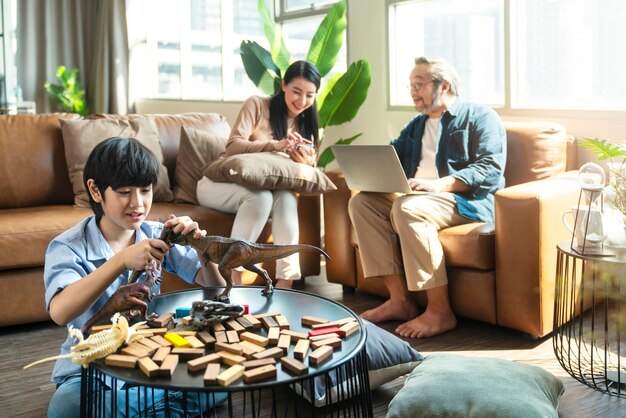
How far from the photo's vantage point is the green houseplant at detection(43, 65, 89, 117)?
281 inches

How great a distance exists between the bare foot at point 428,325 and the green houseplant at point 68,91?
525cm

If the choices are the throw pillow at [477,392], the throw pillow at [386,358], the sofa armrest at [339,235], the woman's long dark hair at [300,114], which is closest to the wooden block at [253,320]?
the throw pillow at [477,392]

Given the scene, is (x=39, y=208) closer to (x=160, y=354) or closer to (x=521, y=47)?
(x=160, y=354)

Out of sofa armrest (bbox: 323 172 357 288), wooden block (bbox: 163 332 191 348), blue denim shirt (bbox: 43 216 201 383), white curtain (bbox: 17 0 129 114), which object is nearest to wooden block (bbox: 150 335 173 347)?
wooden block (bbox: 163 332 191 348)

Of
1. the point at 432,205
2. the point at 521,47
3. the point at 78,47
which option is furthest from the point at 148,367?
the point at 78,47

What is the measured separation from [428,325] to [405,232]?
381 mm

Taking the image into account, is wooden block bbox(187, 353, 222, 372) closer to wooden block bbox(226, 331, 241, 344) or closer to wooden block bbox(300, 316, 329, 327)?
wooden block bbox(226, 331, 241, 344)

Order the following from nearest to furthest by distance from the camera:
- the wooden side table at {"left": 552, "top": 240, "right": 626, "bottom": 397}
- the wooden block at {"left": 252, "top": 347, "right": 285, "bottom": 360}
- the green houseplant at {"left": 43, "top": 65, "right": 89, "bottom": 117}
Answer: the wooden block at {"left": 252, "top": 347, "right": 285, "bottom": 360} → the wooden side table at {"left": 552, "top": 240, "right": 626, "bottom": 397} → the green houseplant at {"left": 43, "top": 65, "right": 89, "bottom": 117}

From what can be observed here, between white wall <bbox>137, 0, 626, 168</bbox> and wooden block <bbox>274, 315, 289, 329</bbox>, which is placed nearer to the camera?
wooden block <bbox>274, 315, 289, 329</bbox>

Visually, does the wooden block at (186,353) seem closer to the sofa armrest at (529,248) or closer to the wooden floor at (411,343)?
the wooden floor at (411,343)

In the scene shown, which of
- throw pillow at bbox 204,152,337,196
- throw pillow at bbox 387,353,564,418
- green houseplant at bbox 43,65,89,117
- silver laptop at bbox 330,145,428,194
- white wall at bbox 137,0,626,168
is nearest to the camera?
throw pillow at bbox 387,353,564,418

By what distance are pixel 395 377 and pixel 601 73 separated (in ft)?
6.18

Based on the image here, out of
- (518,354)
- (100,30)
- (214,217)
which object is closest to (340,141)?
(214,217)

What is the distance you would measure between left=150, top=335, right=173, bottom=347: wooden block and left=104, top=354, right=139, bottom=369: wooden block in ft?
0.29
